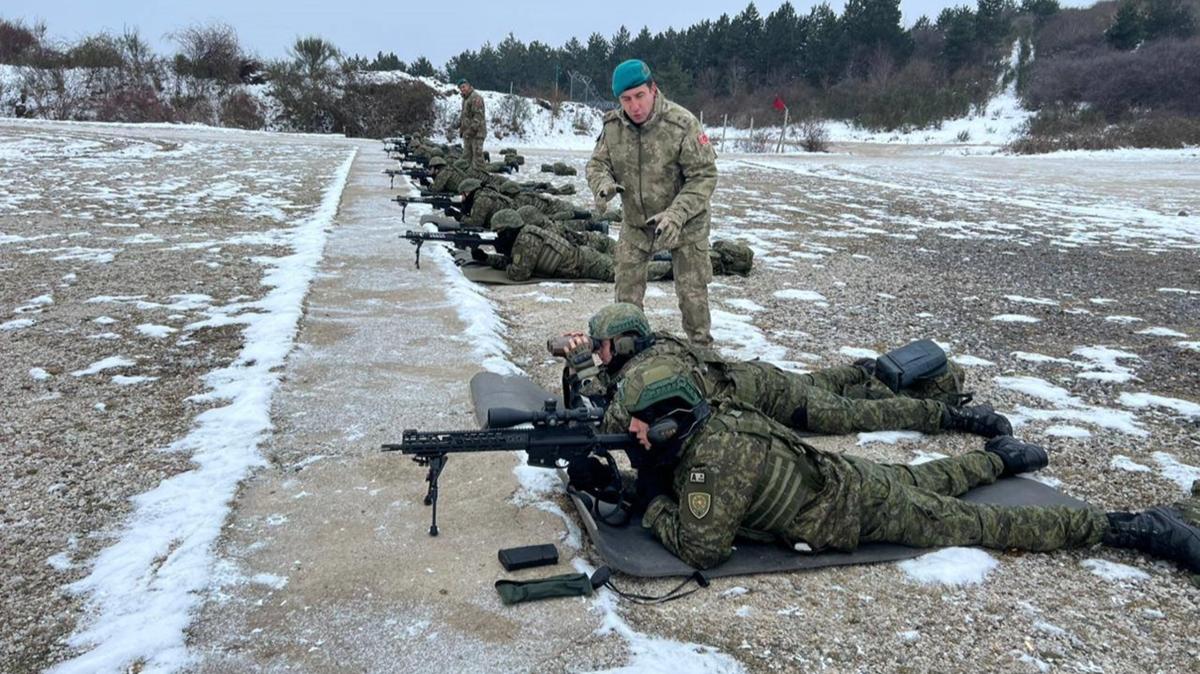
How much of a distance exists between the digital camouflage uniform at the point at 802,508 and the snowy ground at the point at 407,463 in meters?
0.12

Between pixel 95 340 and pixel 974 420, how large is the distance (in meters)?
5.72

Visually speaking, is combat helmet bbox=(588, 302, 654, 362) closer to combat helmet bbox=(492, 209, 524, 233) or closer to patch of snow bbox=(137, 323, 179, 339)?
patch of snow bbox=(137, 323, 179, 339)

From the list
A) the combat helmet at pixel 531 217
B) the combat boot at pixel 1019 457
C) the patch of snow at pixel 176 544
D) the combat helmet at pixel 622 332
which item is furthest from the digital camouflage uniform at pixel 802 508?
the combat helmet at pixel 531 217

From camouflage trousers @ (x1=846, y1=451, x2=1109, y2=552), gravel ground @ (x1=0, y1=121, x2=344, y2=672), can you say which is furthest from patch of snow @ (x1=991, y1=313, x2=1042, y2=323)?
gravel ground @ (x1=0, y1=121, x2=344, y2=672)

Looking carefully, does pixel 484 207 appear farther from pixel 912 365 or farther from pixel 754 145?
pixel 754 145

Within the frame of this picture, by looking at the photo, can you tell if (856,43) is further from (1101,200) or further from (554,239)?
(554,239)

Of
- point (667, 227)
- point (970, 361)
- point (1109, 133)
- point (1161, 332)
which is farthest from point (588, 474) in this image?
point (1109, 133)

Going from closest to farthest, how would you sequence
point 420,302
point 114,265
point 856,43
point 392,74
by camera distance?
point 420,302 → point 114,265 → point 392,74 → point 856,43

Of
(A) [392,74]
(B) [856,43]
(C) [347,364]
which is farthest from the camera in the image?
(B) [856,43]

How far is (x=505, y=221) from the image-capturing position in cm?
777

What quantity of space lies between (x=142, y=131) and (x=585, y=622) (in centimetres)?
2781

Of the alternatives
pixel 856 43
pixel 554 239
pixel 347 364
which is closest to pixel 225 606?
pixel 347 364

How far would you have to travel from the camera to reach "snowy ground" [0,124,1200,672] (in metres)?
2.63

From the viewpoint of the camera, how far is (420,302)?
675 centimetres
